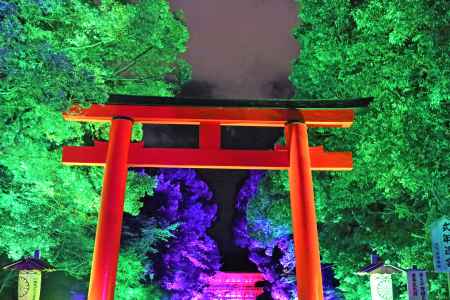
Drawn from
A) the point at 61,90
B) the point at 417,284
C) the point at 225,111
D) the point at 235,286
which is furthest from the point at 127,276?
the point at 235,286

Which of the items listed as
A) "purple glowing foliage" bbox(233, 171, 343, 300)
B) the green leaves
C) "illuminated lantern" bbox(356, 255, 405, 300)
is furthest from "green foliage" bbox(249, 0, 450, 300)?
"purple glowing foliage" bbox(233, 171, 343, 300)

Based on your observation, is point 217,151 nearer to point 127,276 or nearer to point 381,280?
point 381,280

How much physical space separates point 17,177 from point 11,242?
1.08 meters

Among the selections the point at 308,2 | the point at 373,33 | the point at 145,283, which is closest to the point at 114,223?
the point at 373,33

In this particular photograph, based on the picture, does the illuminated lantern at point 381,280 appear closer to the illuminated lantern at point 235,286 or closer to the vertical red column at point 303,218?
the vertical red column at point 303,218

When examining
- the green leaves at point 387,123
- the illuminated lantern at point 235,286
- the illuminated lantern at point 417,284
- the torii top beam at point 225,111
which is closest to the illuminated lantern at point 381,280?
the green leaves at point 387,123

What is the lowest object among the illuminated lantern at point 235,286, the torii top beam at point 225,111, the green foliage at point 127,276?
the green foliage at point 127,276

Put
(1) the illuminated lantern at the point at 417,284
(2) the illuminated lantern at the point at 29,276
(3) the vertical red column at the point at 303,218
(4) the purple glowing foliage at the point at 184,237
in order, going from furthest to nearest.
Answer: (4) the purple glowing foliage at the point at 184,237 → (3) the vertical red column at the point at 303,218 → (2) the illuminated lantern at the point at 29,276 → (1) the illuminated lantern at the point at 417,284

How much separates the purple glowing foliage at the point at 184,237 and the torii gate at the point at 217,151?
7.53m

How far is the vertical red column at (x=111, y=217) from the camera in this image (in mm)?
7316

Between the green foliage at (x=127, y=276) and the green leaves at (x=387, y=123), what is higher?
the green leaves at (x=387, y=123)

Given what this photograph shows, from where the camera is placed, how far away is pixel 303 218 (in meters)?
7.88

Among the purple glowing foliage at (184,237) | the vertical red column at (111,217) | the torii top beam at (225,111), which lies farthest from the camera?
the purple glowing foliage at (184,237)

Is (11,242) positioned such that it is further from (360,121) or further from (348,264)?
(348,264)
